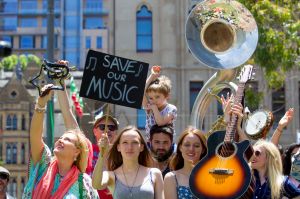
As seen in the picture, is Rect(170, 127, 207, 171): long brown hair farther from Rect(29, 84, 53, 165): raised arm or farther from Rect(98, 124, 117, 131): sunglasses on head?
Rect(29, 84, 53, 165): raised arm

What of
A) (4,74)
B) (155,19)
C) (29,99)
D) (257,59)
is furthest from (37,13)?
(257,59)

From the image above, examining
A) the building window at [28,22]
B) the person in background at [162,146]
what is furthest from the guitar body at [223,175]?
the building window at [28,22]

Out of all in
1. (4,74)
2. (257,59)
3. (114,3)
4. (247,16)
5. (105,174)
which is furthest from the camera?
(4,74)

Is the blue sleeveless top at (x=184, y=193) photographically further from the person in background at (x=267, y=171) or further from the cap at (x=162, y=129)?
the cap at (x=162, y=129)

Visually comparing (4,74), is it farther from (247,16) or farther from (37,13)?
(247,16)

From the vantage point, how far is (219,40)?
24.2ft

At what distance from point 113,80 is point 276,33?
10993 millimetres

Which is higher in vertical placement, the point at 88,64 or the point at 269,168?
the point at 88,64

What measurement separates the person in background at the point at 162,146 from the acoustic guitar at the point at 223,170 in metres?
0.68

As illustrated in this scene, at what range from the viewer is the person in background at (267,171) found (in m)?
6.12

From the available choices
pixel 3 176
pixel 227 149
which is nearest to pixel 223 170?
pixel 227 149

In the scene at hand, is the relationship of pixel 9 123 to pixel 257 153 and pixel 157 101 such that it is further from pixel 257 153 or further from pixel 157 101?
pixel 257 153

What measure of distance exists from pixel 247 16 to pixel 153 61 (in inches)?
1124

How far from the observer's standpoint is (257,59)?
17.0m
